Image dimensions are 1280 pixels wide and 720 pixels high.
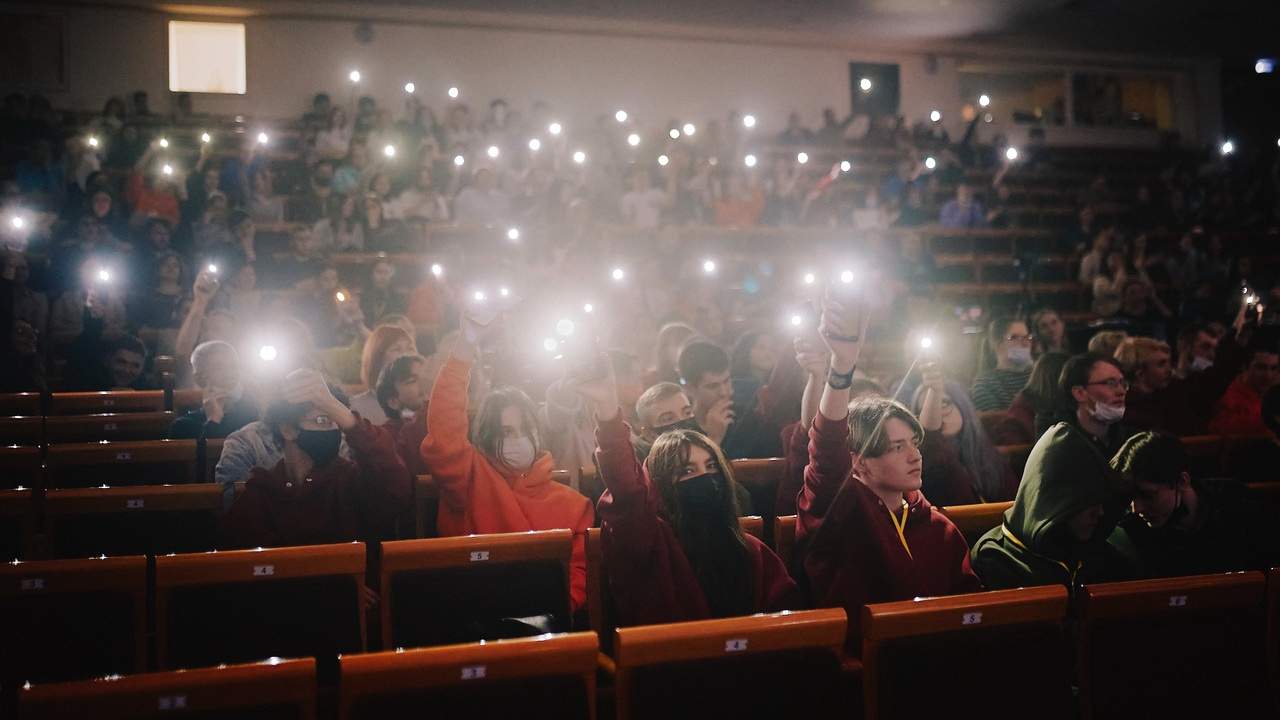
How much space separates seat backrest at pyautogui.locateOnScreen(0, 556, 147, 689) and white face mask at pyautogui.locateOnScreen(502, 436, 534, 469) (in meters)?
0.87

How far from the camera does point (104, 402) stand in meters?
3.77

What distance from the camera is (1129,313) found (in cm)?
624

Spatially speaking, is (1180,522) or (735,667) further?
(1180,522)

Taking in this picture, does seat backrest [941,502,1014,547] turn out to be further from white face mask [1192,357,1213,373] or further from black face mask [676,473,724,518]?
white face mask [1192,357,1213,373]

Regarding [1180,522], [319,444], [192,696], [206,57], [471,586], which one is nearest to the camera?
[192,696]

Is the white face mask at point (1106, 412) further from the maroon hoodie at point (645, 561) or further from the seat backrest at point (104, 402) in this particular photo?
the seat backrest at point (104, 402)

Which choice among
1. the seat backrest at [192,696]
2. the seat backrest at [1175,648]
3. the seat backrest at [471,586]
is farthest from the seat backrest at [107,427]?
the seat backrest at [1175,648]

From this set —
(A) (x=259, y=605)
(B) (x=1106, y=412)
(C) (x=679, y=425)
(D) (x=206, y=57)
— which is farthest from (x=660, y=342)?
(D) (x=206, y=57)

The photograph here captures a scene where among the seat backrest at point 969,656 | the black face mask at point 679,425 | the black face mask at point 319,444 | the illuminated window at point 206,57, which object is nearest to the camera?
the seat backrest at point 969,656

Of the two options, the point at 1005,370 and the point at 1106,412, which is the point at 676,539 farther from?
the point at 1005,370

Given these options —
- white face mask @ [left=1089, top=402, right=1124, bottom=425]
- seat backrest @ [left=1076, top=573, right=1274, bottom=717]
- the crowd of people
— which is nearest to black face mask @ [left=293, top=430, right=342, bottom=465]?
the crowd of people

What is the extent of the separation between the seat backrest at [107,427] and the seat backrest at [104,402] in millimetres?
345

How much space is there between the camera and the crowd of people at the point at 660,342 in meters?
1.93

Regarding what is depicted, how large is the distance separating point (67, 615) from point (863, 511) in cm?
156
